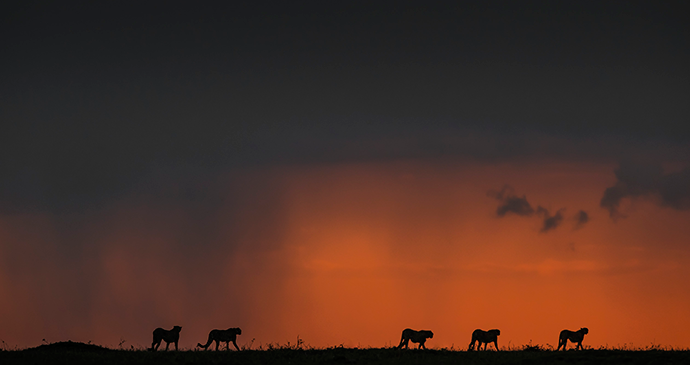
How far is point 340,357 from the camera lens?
39.0 m

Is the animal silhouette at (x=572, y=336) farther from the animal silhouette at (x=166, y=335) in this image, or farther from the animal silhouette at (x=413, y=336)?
the animal silhouette at (x=166, y=335)

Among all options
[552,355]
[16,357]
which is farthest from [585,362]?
[16,357]

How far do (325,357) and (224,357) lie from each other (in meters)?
5.44

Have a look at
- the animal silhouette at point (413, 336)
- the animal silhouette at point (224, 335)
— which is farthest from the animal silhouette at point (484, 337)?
the animal silhouette at point (224, 335)

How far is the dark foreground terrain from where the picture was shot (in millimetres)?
37812

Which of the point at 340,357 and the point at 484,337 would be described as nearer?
the point at 340,357

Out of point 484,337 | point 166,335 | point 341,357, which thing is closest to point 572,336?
point 484,337

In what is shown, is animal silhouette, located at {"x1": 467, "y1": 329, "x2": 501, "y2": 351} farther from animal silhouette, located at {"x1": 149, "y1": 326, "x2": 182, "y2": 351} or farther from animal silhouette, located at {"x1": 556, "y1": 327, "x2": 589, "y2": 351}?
animal silhouette, located at {"x1": 149, "y1": 326, "x2": 182, "y2": 351}

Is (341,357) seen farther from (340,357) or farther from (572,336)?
(572,336)

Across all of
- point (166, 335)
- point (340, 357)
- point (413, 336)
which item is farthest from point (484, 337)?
point (166, 335)

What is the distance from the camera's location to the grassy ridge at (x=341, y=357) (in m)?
37.8

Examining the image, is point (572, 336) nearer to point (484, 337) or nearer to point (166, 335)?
point (484, 337)

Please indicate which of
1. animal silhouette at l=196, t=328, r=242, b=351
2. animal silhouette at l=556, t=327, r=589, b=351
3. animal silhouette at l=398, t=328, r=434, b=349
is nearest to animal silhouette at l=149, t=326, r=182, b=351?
animal silhouette at l=196, t=328, r=242, b=351

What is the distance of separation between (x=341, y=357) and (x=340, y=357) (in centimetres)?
8
